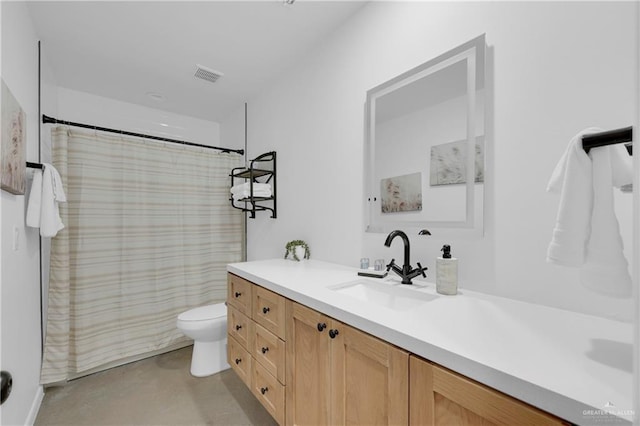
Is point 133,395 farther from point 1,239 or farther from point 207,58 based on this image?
point 207,58

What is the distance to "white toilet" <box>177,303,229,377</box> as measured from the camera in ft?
6.90

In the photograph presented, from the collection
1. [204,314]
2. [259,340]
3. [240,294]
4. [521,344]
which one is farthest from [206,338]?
[521,344]

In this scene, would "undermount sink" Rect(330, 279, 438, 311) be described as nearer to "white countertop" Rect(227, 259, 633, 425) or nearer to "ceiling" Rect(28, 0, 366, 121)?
"white countertop" Rect(227, 259, 633, 425)

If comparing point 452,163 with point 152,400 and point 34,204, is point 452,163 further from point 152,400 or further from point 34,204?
point 152,400

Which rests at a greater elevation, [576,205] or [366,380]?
[576,205]

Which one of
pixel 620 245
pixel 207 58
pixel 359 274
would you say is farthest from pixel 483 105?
pixel 207 58

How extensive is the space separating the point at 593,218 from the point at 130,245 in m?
2.86

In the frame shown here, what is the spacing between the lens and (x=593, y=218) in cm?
64

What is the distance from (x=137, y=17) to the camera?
66.4 inches

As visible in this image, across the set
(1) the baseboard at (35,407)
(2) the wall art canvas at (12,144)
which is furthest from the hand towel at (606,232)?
(1) the baseboard at (35,407)

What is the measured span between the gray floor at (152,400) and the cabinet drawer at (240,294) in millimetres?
655

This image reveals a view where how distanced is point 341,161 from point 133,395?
2.13 m

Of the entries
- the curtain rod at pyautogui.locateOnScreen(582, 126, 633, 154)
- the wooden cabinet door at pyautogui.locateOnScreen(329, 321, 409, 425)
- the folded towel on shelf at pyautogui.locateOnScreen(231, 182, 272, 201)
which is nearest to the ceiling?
the folded towel on shelf at pyautogui.locateOnScreen(231, 182, 272, 201)

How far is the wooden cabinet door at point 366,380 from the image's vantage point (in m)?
0.77
